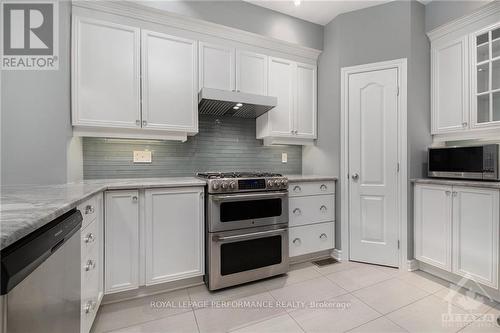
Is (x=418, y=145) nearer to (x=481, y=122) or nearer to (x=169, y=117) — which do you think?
(x=481, y=122)

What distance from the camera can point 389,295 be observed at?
6.35ft

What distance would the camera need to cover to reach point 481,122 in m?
2.17

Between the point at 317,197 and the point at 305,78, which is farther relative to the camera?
the point at 305,78

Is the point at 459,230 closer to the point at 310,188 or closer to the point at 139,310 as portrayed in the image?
the point at 310,188

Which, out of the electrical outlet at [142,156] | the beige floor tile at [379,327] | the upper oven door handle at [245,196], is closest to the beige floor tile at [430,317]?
the beige floor tile at [379,327]

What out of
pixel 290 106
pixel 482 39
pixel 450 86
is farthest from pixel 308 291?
pixel 482 39

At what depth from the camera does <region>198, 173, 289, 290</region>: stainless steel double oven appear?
6.49 ft

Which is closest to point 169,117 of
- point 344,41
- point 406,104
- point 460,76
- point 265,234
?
point 265,234

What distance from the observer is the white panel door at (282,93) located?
2.68 m

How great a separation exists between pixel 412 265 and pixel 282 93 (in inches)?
91.2

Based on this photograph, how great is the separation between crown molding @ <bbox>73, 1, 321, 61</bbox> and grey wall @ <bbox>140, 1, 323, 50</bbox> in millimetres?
77

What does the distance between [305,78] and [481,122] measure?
1777mm

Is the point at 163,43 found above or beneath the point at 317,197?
above

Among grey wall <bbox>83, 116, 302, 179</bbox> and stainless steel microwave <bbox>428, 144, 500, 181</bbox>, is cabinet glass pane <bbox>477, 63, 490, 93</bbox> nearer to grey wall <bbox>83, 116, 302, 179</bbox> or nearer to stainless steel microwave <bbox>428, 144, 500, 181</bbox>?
stainless steel microwave <bbox>428, 144, 500, 181</bbox>
